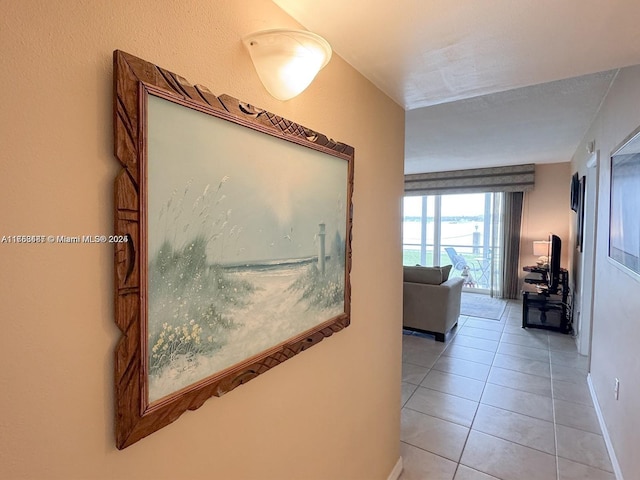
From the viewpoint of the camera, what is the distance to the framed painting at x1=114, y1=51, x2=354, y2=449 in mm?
688

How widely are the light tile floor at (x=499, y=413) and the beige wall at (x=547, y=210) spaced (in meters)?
2.37

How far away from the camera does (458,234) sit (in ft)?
23.7

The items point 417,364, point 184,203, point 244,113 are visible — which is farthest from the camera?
point 417,364

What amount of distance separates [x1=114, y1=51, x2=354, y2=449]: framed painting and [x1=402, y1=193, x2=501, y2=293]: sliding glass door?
6.12 m

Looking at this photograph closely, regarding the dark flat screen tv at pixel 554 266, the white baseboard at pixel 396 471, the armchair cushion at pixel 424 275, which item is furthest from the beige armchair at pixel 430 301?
the white baseboard at pixel 396 471

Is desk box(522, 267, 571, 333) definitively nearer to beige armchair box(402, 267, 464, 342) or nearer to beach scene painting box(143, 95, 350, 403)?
beige armchair box(402, 267, 464, 342)

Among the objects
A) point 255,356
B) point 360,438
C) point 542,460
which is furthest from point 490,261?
point 255,356

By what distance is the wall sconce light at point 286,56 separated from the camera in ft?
2.92

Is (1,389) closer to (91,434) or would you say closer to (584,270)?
(91,434)

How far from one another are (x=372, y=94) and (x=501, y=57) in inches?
20.8

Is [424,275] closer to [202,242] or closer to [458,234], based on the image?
Result: [458,234]

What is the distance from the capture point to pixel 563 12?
1.07 metres

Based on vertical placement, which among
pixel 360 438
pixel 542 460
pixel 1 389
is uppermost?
pixel 1 389

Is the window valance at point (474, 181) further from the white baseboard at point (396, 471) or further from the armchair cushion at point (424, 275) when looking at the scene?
the white baseboard at point (396, 471)
